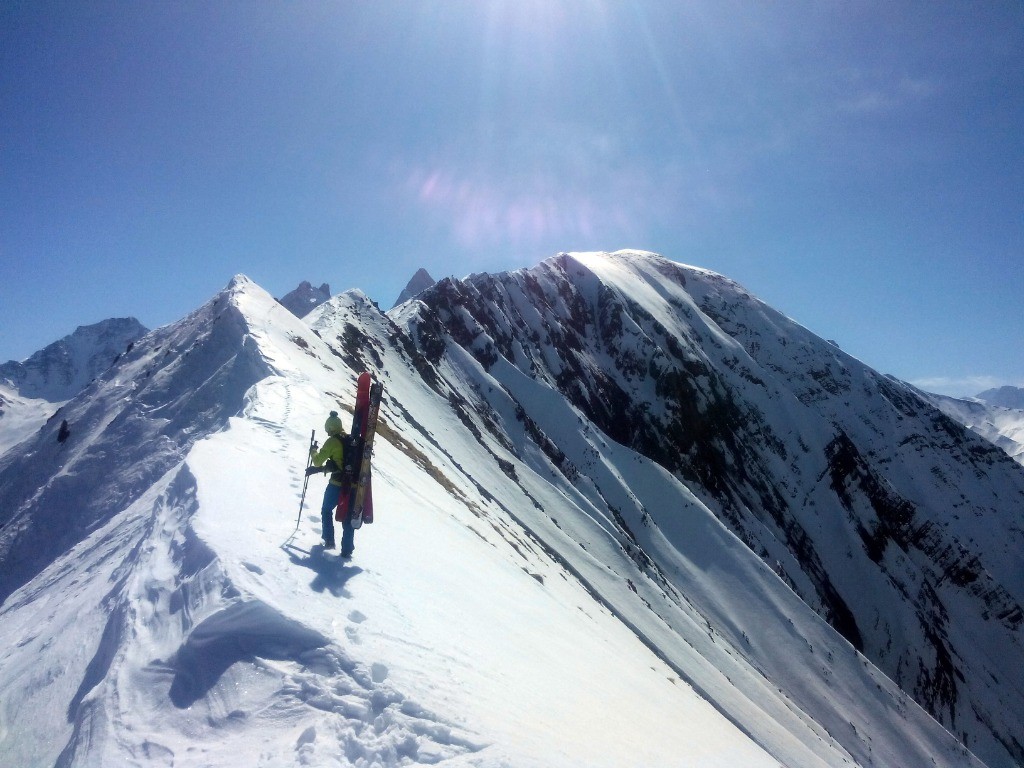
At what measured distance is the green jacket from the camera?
1055 cm

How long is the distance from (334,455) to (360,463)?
19.9 inches

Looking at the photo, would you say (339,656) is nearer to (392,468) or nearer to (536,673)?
(536,673)

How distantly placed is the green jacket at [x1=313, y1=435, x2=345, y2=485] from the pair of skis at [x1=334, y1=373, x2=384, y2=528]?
114mm

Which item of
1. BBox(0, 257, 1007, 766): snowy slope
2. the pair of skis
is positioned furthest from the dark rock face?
the pair of skis

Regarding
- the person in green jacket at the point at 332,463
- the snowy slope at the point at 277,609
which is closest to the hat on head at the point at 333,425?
the person in green jacket at the point at 332,463

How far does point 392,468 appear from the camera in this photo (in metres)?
21.7

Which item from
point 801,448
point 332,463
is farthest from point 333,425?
point 801,448

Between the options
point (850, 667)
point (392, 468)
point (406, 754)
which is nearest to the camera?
point (406, 754)

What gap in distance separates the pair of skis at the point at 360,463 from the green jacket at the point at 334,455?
0.11 metres

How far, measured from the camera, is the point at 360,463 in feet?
35.5

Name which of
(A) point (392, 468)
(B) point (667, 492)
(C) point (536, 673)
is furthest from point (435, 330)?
(C) point (536, 673)

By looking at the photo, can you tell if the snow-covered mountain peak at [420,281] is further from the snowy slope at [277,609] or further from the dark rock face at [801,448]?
the snowy slope at [277,609]

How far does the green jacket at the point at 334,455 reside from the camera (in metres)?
10.5

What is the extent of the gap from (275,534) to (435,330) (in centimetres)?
6963
